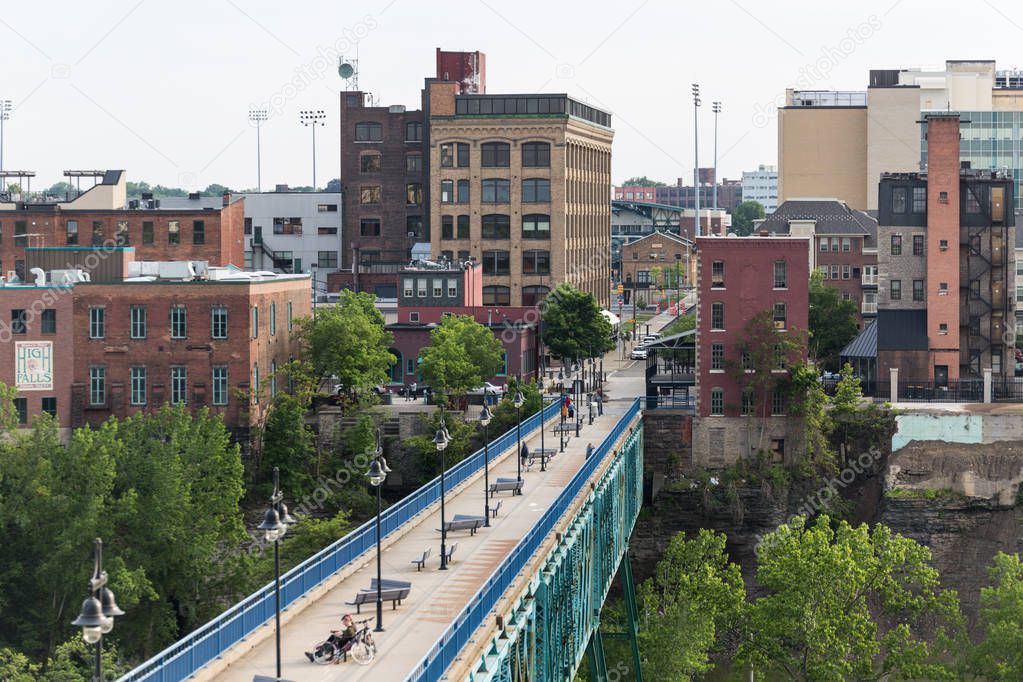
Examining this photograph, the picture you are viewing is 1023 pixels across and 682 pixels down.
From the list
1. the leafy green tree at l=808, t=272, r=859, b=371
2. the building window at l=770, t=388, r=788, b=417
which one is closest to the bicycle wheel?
the building window at l=770, t=388, r=788, b=417

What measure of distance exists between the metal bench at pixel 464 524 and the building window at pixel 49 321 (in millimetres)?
42807

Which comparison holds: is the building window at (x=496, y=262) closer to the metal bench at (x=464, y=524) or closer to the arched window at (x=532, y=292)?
the arched window at (x=532, y=292)

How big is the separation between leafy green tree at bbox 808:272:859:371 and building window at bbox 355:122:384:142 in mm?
45130

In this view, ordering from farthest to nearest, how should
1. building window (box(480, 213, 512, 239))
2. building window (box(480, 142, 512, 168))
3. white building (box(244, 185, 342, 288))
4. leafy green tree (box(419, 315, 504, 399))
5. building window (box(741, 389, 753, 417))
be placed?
1. white building (box(244, 185, 342, 288))
2. building window (box(480, 213, 512, 239))
3. building window (box(480, 142, 512, 168))
4. leafy green tree (box(419, 315, 504, 399))
5. building window (box(741, 389, 753, 417))

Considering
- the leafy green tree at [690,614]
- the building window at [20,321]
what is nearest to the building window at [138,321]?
the building window at [20,321]

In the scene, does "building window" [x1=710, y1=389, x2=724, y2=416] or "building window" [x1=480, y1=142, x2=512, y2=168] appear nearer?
"building window" [x1=710, y1=389, x2=724, y2=416]

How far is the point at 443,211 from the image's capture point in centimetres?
13788

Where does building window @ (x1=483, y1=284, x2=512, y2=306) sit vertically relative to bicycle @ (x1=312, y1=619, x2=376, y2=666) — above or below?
above

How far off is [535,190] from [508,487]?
73977mm

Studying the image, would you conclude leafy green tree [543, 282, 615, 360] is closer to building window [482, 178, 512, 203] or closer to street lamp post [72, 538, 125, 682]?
building window [482, 178, 512, 203]

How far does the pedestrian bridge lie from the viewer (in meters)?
38.0

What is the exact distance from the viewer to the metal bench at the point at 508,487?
214 feet

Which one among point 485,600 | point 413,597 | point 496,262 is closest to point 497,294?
point 496,262

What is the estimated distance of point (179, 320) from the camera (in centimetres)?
9319
